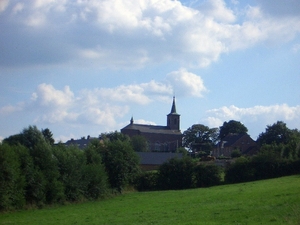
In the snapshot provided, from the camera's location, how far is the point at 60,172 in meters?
39.9

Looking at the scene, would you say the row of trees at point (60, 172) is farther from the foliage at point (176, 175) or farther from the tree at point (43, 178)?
the foliage at point (176, 175)

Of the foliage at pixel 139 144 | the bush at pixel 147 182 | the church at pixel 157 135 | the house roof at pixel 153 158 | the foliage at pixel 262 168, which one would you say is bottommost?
the bush at pixel 147 182

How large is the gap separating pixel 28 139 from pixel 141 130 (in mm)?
112408

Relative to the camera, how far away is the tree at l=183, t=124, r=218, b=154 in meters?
150

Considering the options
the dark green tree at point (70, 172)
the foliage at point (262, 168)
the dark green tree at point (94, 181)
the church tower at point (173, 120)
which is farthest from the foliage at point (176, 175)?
the church tower at point (173, 120)

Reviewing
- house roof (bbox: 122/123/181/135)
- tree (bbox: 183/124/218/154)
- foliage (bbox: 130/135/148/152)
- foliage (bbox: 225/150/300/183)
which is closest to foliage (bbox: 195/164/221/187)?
foliage (bbox: 225/150/300/183)

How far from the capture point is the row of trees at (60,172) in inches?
1313

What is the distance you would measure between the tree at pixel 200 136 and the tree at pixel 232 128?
5.96 metres

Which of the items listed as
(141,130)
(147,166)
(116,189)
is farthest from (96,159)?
(141,130)

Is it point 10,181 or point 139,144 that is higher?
point 139,144

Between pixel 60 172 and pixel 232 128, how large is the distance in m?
107

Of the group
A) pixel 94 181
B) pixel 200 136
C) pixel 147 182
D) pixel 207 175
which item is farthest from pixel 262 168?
pixel 200 136

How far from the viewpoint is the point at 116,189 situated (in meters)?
49.1

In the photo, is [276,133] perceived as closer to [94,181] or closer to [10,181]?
[94,181]
